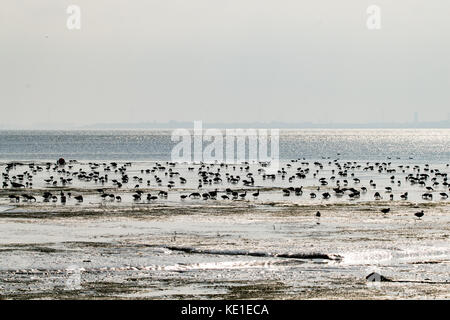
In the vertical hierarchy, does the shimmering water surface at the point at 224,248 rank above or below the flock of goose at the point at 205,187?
above

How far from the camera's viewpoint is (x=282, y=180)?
252ft

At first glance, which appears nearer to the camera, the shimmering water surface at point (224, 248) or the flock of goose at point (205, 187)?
the shimmering water surface at point (224, 248)

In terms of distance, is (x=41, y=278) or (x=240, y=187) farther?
(x=240, y=187)

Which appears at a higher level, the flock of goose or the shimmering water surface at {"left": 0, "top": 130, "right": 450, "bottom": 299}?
the shimmering water surface at {"left": 0, "top": 130, "right": 450, "bottom": 299}

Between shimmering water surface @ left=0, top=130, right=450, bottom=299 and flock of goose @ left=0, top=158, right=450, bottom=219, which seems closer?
shimmering water surface @ left=0, top=130, right=450, bottom=299

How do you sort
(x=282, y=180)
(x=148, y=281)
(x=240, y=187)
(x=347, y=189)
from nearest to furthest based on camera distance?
(x=148, y=281) → (x=347, y=189) → (x=240, y=187) → (x=282, y=180)

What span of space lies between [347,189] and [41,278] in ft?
126

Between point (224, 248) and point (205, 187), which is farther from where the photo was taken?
point (205, 187)

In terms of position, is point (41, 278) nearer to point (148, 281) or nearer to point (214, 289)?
point (148, 281)

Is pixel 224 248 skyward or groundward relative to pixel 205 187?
skyward

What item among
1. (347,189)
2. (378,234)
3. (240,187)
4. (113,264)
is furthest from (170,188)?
(113,264)

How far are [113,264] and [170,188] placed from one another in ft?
122

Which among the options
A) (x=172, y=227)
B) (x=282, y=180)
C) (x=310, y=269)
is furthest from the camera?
(x=282, y=180)
